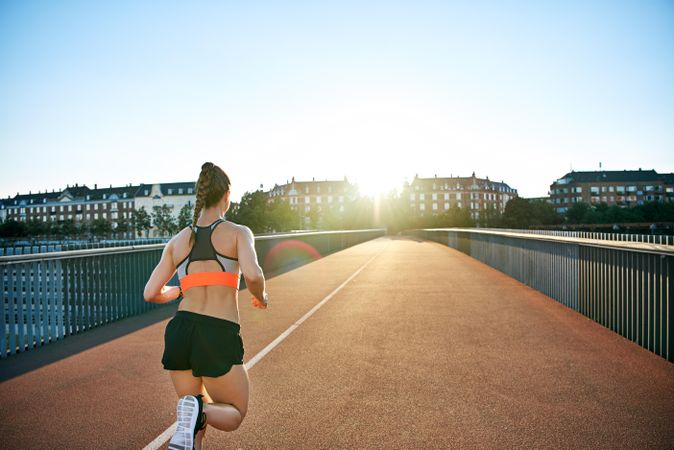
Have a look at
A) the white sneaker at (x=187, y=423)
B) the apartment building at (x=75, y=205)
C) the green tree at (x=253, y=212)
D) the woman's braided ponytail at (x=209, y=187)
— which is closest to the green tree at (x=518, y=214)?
the green tree at (x=253, y=212)

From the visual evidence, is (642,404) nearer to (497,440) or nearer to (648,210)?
(497,440)

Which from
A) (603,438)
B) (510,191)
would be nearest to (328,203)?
(510,191)

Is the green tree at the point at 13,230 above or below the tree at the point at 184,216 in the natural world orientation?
below

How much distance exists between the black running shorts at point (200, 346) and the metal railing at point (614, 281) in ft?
17.3

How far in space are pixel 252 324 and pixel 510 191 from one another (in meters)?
200

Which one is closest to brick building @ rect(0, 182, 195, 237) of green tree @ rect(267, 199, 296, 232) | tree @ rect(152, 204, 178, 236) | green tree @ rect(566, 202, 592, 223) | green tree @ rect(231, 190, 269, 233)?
tree @ rect(152, 204, 178, 236)

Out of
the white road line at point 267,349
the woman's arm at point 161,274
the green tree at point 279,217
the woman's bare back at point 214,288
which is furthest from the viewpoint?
the green tree at point 279,217

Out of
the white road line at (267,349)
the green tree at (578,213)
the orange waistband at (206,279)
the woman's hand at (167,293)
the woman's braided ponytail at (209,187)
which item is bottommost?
the white road line at (267,349)

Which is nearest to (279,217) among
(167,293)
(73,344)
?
(73,344)

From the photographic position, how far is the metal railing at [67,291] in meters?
7.08

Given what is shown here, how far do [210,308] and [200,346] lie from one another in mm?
213

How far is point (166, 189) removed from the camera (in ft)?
518

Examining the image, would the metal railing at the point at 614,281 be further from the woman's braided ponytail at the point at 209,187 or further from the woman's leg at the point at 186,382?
the woman's leg at the point at 186,382

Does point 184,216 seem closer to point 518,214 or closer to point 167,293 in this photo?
point 518,214
